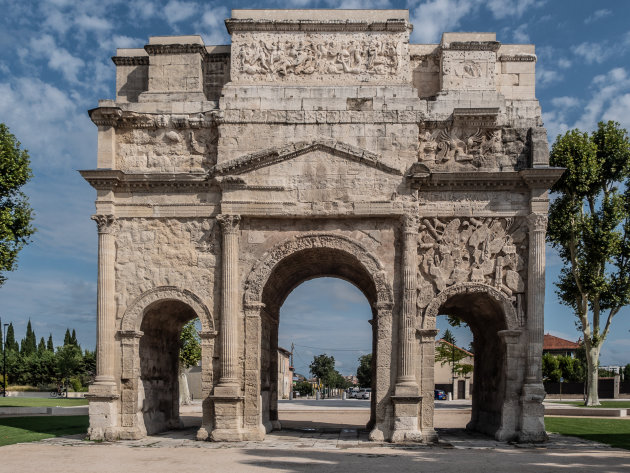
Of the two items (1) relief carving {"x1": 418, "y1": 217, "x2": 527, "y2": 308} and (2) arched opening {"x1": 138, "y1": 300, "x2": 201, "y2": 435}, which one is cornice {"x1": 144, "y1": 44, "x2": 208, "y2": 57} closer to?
(2) arched opening {"x1": 138, "y1": 300, "x2": 201, "y2": 435}

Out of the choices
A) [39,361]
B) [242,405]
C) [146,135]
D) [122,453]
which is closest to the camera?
[122,453]

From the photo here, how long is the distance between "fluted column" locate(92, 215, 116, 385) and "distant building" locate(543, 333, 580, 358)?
6393 cm

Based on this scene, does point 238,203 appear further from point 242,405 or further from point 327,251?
point 242,405

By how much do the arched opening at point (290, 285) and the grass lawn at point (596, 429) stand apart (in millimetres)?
5978

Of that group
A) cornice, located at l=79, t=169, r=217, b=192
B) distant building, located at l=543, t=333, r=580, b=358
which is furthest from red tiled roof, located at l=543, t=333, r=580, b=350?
cornice, located at l=79, t=169, r=217, b=192

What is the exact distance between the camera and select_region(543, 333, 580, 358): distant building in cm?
7444

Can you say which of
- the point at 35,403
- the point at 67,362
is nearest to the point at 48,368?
the point at 67,362

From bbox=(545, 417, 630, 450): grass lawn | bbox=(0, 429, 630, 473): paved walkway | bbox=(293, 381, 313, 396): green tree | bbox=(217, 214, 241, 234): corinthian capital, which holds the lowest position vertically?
bbox=(293, 381, 313, 396): green tree

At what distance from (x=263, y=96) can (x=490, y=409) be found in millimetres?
10827

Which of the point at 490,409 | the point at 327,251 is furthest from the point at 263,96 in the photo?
the point at 490,409

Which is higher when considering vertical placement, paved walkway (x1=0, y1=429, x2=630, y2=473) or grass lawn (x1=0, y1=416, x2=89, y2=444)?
paved walkway (x1=0, y1=429, x2=630, y2=473)

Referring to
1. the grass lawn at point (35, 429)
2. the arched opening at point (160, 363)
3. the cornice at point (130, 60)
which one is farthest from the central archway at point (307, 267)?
the cornice at point (130, 60)

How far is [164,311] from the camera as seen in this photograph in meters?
19.1

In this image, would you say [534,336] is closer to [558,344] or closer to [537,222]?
[537,222]
